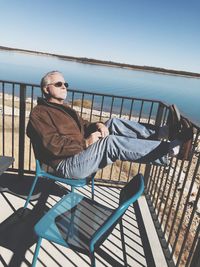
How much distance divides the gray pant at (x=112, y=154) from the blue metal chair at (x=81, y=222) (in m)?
0.25

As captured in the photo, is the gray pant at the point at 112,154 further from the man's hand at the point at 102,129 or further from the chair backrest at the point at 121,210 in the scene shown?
the chair backrest at the point at 121,210

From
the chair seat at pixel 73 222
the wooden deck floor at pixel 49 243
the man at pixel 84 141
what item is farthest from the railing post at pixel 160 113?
the chair seat at pixel 73 222

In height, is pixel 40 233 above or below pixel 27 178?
above

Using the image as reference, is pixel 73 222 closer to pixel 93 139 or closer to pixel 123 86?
pixel 93 139

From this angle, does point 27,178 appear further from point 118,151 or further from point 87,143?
point 118,151

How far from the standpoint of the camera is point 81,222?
6.39 ft

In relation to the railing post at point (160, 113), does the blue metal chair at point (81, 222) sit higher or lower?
lower

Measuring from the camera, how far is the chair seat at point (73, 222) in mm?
1700

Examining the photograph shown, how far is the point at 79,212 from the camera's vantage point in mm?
2035

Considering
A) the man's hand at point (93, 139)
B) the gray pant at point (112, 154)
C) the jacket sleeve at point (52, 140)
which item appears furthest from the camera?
the man's hand at point (93, 139)

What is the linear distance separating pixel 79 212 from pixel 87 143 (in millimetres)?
639

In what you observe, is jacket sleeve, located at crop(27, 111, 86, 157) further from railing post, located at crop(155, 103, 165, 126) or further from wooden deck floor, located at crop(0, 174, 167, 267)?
railing post, located at crop(155, 103, 165, 126)

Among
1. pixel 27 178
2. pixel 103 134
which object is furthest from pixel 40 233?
pixel 27 178

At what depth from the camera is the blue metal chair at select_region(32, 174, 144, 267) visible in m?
1.53
